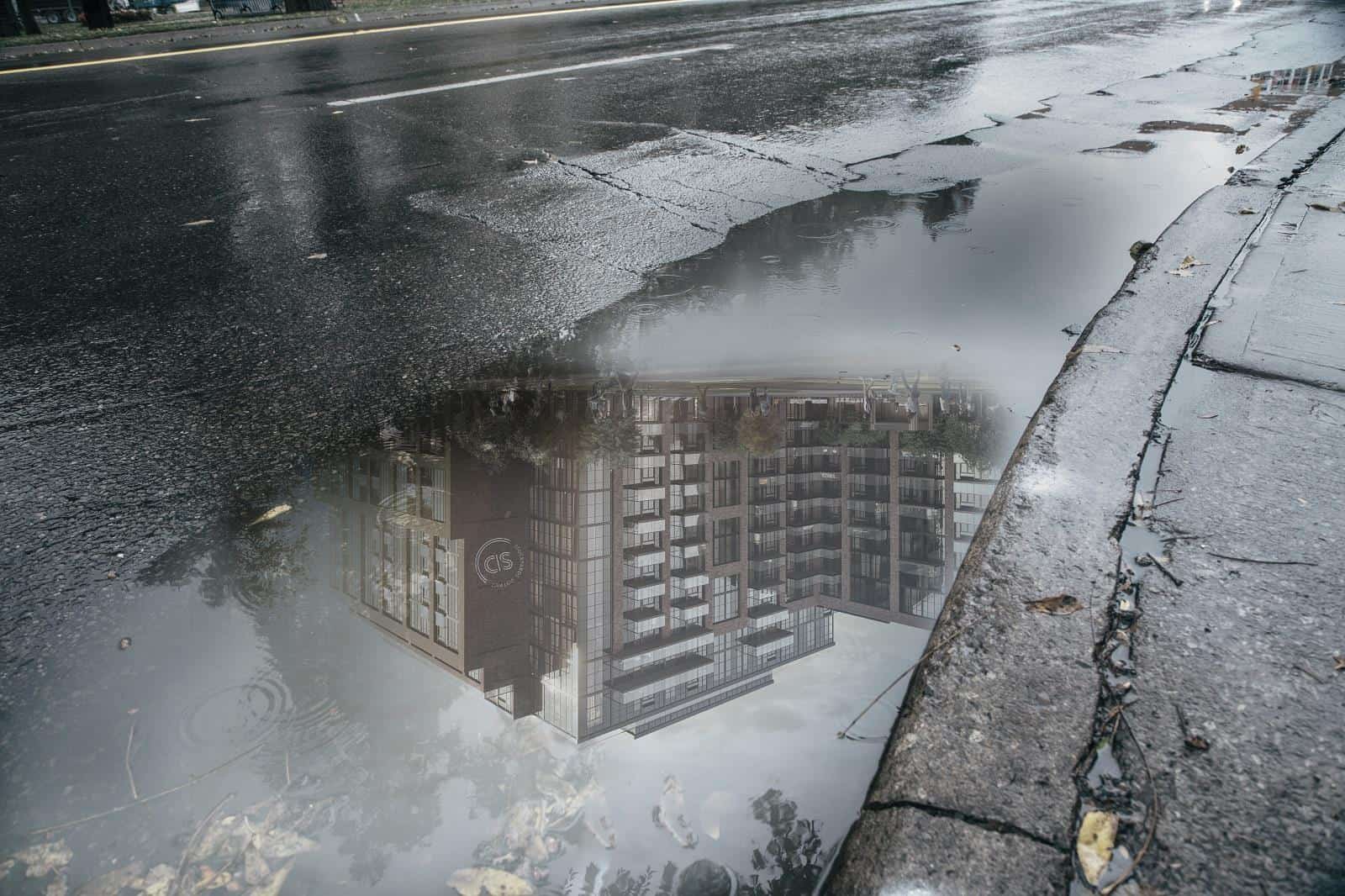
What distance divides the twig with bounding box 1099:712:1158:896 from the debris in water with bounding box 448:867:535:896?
908 mm

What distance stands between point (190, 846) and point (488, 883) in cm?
52

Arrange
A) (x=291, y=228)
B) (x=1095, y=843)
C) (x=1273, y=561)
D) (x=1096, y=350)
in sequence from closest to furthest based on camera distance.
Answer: (x=1095, y=843), (x=1273, y=561), (x=1096, y=350), (x=291, y=228)

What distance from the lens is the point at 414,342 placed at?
3.59 meters

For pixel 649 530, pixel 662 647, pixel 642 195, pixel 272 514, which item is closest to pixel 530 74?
pixel 642 195

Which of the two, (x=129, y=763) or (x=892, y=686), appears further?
(x=892, y=686)

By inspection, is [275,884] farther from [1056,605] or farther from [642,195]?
[642,195]

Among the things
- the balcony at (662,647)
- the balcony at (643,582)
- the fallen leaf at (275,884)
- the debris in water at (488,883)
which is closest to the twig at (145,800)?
the fallen leaf at (275,884)

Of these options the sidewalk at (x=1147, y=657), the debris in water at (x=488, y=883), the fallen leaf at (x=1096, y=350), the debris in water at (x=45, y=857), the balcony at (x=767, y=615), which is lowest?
the debris in water at (x=488, y=883)

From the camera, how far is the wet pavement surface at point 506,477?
176 centimetres

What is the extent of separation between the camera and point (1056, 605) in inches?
79.0

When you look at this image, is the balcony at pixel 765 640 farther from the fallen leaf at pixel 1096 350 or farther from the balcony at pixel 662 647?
the fallen leaf at pixel 1096 350

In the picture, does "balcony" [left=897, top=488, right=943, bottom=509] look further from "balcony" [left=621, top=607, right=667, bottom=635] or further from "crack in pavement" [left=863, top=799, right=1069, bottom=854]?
"crack in pavement" [left=863, top=799, right=1069, bottom=854]

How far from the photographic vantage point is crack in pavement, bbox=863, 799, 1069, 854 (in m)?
1.47

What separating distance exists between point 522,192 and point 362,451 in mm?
2991
